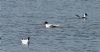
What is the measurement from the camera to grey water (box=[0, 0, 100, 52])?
117ft

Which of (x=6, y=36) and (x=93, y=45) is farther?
(x=6, y=36)

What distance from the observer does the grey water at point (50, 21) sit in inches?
1404

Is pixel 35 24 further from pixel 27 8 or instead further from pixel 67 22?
pixel 27 8

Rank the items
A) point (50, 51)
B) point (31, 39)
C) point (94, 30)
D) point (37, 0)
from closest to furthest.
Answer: point (50, 51), point (31, 39), point (94, 30), point (37, 0)

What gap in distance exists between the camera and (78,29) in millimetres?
40750

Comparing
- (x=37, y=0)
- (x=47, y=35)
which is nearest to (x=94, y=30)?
(x=47, y=35)

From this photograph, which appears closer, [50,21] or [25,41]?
[25,41]

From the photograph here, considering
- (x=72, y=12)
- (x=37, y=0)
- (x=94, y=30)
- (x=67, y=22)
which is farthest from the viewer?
(x=37, y=0)

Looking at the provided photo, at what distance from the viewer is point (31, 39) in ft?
123

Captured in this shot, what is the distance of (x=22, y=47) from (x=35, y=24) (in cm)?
719

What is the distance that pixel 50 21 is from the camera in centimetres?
4462

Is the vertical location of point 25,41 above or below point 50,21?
below

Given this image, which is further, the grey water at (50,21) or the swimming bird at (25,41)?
the swimming bird at (25,41)

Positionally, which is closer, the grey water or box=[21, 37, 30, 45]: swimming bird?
the grey water
